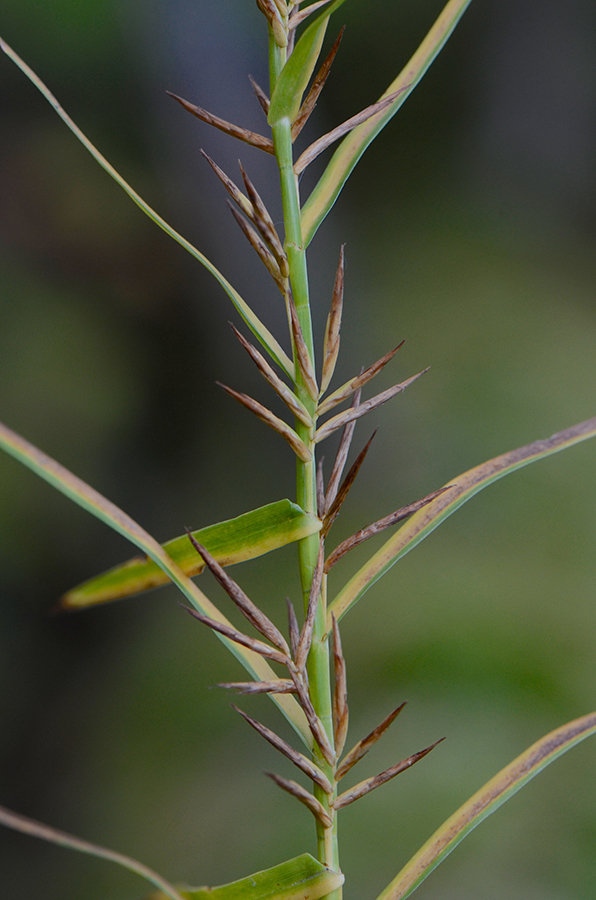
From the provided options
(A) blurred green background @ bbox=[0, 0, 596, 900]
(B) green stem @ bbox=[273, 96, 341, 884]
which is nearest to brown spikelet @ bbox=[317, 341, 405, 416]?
(B) green stem @ bbox=[273, 96, 341, 884]

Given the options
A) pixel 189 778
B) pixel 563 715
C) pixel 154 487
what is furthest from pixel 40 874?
pixel 563 715

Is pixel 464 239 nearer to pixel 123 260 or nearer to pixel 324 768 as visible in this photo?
pixel 123 260

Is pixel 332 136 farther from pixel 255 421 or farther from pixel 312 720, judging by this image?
pixel 255 421

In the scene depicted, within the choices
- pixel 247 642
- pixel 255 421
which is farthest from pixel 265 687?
pixel 255 421

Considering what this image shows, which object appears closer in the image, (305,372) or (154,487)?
(305,372)

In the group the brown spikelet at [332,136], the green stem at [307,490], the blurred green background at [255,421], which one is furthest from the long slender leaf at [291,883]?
the blurred green background at [255,421]

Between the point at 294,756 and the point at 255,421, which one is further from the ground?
the point at 255,421
